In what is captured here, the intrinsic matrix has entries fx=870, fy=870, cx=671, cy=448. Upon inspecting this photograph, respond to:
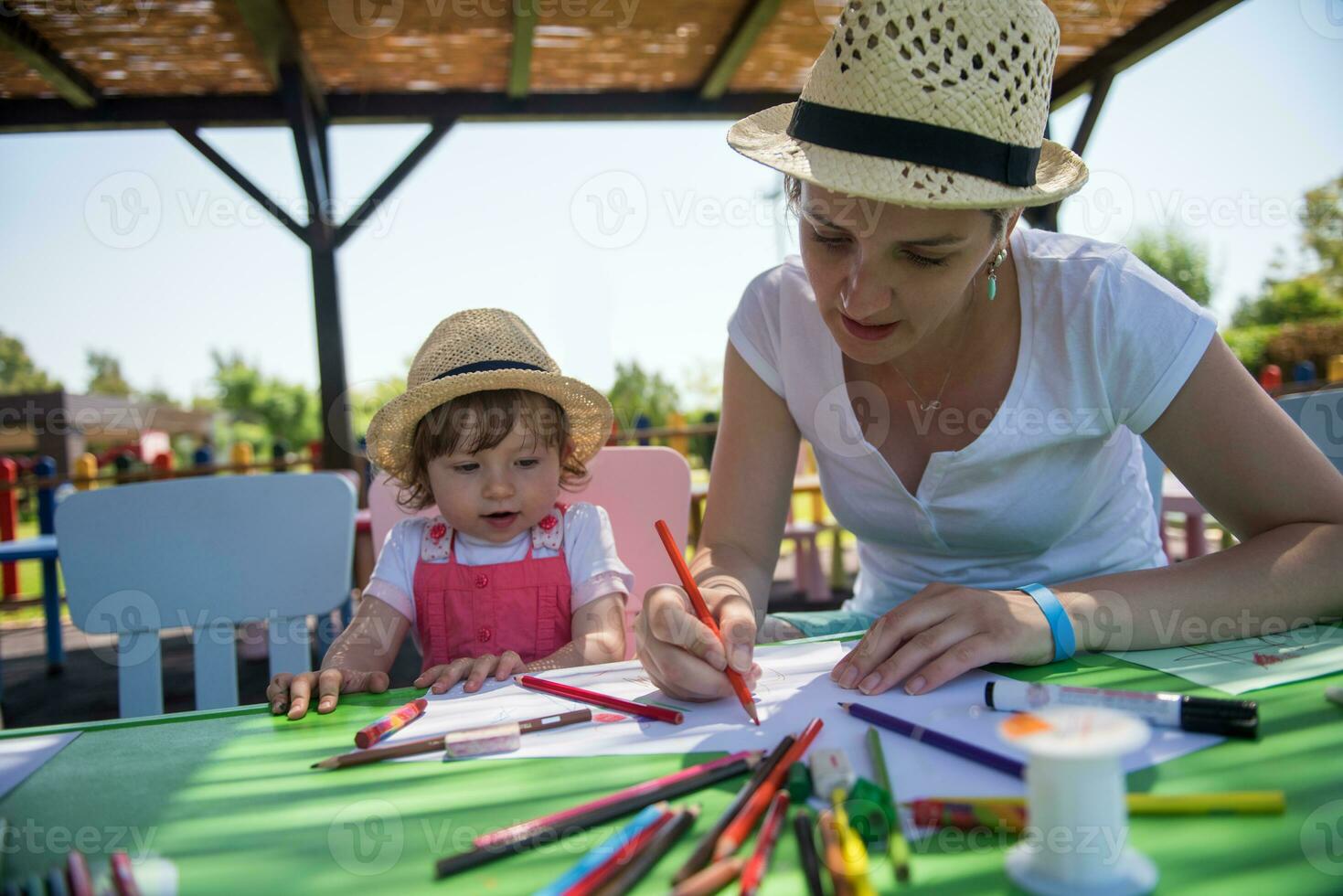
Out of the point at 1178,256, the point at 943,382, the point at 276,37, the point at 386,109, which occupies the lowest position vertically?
the point at 1178,256

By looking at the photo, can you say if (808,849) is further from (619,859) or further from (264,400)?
(264,400)

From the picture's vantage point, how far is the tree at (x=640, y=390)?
372 inches

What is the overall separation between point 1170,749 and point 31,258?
2572cm

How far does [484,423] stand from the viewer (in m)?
1.76

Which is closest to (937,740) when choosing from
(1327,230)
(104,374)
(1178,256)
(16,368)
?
(1327,230)

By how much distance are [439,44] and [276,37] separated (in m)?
0.91

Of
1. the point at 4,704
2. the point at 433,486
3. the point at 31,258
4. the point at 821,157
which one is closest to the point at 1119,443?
the point at 821,157

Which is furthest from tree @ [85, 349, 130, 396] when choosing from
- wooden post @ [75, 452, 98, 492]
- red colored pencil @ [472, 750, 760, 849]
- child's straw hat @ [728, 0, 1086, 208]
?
red colored pencil @ [472, 750, 760, 849]

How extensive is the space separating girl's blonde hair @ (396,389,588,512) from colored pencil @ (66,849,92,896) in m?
1.14

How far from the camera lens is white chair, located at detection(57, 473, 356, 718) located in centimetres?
170

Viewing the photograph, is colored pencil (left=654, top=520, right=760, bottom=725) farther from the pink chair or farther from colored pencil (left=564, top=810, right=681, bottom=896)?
the pink chair

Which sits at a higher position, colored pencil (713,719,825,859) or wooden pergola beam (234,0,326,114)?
wooden pergola beam (234,0,326,114)

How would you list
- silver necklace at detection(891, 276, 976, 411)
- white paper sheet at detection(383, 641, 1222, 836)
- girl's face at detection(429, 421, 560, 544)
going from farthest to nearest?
girl's face at detection(429, 421, 560, 544) → silver necklace at detection(891, 276, 976, 411) → white paper sheet at detection(383, 641, 1222, 836)

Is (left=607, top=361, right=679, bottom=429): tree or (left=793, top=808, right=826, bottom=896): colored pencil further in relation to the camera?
(left=607, top=361, right=679, bottom=429): tree
